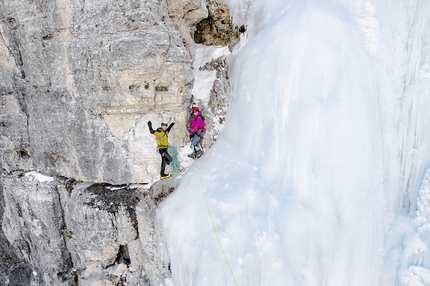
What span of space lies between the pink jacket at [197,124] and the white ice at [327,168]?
0.99 meters

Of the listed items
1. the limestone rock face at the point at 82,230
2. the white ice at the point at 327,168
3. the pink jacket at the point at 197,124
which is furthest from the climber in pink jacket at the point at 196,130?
Result: the white ice at the point at 327,168

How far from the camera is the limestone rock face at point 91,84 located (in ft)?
13.1

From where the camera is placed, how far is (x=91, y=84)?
4.36 meters

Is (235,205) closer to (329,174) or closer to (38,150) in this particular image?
(329,174)

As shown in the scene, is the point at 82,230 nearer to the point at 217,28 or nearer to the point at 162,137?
the point at 162,137

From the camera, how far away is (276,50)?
12.5 feet

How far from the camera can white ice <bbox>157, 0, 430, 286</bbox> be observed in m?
3.36

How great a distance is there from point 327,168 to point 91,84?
12.2 feet

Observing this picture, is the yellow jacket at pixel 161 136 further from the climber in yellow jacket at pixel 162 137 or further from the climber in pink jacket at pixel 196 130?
the climber in pink jacket at pixel 196 130

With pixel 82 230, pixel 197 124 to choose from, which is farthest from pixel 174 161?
pixel 82 230

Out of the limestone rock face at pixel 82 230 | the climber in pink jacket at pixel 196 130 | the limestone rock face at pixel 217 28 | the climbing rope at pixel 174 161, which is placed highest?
the limestone rock face at pixel 217 28

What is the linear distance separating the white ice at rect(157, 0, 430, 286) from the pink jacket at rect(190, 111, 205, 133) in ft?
3.24

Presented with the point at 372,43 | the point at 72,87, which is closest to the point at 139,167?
the point at 72,87

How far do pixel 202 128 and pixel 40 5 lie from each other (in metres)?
3.31
